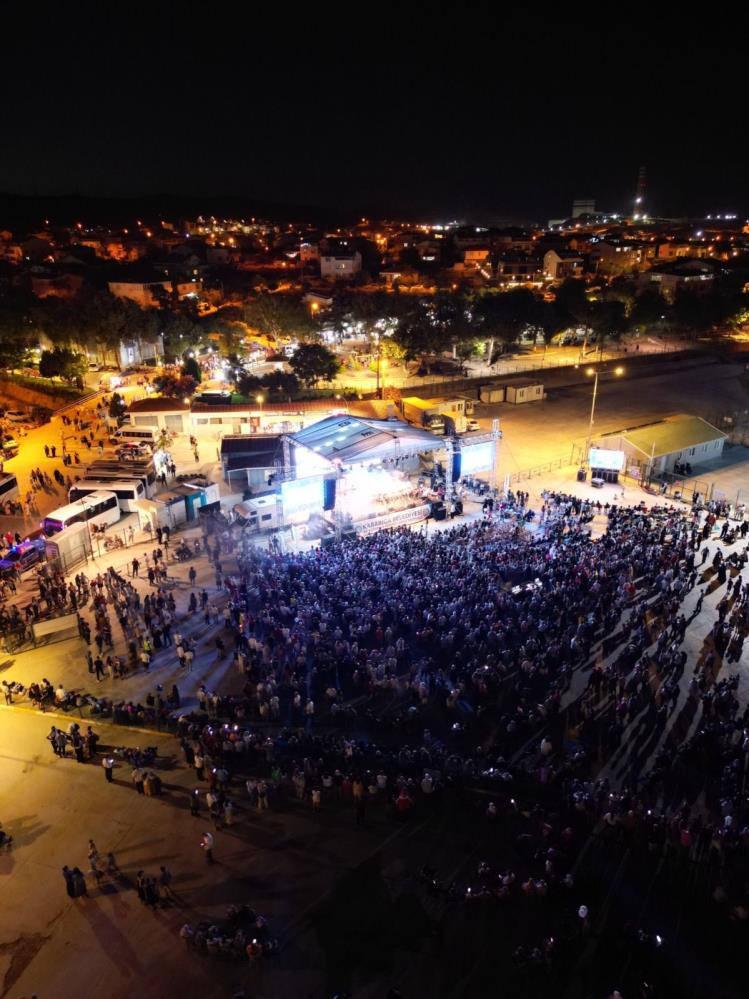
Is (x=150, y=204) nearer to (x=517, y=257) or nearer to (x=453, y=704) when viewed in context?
(x=517, y=257)

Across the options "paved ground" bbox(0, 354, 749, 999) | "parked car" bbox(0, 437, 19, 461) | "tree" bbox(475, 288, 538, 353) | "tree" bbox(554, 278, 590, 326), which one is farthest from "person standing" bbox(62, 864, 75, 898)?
"tree" bbox(554, 278, 590, 326)

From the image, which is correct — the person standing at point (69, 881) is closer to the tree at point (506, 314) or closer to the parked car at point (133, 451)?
the parked car at point (133, 451)

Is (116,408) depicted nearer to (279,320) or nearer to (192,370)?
(192,370)

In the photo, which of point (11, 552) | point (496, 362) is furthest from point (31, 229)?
point (11, 552)

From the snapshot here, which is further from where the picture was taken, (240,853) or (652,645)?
(652,645)

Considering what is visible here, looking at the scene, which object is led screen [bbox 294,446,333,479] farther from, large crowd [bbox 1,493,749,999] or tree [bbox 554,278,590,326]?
tree [bbox 554,278,590,326]
